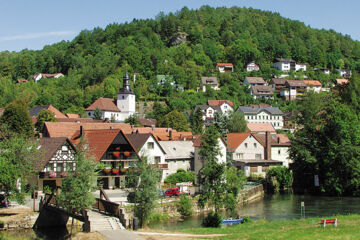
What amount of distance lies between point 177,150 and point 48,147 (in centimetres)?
1899

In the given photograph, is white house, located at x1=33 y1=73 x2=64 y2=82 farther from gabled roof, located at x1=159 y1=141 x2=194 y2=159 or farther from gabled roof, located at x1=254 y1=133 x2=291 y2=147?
gabled roof, located at x1=159 y1=141 x2=194 y2=159

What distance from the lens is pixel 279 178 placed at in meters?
59.7

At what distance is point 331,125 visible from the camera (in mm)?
58094

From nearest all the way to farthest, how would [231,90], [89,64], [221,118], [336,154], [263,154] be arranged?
1. [336,154]
2. [263,154]
3. [221,118]
4. [231,90]
5. [89,64]

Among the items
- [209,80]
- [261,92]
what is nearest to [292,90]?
[261,92]

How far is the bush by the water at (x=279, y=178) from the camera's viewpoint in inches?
2341

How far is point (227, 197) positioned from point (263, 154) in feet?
116

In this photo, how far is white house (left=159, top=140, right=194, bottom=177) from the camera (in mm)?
58219

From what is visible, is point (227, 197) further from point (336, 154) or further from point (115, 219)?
point (336, 154)

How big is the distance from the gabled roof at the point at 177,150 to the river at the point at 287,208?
11761 millimetres

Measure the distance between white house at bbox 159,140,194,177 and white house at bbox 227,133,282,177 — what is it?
7.61 metres

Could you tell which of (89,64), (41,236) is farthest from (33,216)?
(89,64)

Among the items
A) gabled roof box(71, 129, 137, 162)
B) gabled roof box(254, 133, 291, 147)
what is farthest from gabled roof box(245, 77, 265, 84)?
gabled roof box(71, 129, 137, 162)

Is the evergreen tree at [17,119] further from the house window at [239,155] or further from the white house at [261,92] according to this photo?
the white house at [261,92]
